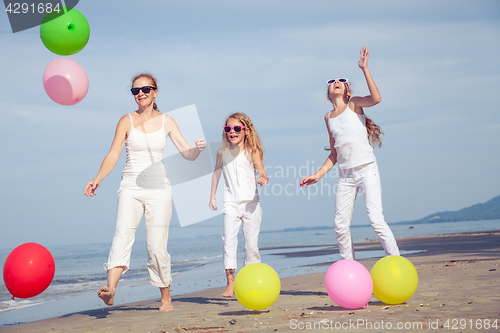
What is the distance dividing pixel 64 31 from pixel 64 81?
0.58 m

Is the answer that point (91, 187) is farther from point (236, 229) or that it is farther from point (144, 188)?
point (236, 229)

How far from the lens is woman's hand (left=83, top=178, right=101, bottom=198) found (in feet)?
13.6

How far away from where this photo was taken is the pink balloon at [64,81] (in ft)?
15.8

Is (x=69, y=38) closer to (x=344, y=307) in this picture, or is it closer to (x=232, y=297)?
(x=232, y=297)

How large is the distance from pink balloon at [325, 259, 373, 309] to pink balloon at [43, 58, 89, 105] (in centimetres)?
342

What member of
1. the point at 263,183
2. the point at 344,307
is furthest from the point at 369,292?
the point at 263,183

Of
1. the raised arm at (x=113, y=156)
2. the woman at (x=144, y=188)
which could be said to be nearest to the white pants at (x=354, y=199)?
the woman at (x=144, y=188)

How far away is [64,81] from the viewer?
190 inches

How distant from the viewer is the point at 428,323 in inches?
117

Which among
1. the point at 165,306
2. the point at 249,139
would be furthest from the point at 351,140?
the point at 165,306

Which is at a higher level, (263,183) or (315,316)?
(263,183)

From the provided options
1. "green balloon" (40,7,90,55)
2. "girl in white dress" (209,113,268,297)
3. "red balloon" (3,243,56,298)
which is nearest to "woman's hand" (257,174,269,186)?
"girl in white dress" (209,113,268,297)

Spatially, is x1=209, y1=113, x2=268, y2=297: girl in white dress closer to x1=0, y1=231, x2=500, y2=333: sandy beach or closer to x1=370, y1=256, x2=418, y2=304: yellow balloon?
x1=0, y1=231, x2=500, y2=333: sandy beach

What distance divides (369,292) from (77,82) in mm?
3778
